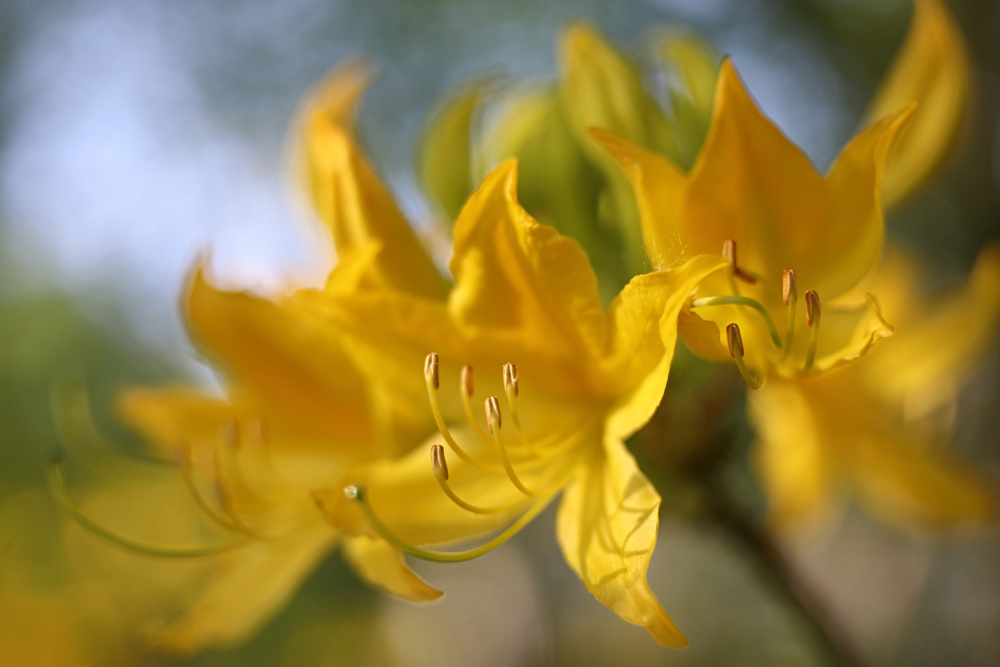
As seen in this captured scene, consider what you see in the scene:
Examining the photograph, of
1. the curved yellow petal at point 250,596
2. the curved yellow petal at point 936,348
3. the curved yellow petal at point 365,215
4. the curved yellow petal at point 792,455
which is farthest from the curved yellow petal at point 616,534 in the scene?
the curved yellow petal at point 936,348

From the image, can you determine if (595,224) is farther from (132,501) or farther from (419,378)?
(132,501)

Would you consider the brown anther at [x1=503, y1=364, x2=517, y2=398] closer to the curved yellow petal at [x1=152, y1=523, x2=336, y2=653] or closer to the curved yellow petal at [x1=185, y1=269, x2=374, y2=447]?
the curved yellow petal at [x1=185, y1=269, x2=374, y2=447]

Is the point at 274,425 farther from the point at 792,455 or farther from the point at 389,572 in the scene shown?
the point at 792,455

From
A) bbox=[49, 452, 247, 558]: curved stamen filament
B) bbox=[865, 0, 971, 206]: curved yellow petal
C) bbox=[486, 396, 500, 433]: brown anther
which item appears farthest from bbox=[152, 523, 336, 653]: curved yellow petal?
bbox=[865, 0, 971, 206]: curved yellow petal

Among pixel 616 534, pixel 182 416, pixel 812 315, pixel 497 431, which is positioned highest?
pixel 812 315

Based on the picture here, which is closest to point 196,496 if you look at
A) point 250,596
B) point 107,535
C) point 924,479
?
point 107,535

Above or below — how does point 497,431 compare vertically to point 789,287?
below

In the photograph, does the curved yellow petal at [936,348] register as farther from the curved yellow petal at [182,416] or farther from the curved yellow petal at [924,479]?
the curved yellow petal at [182,416]
